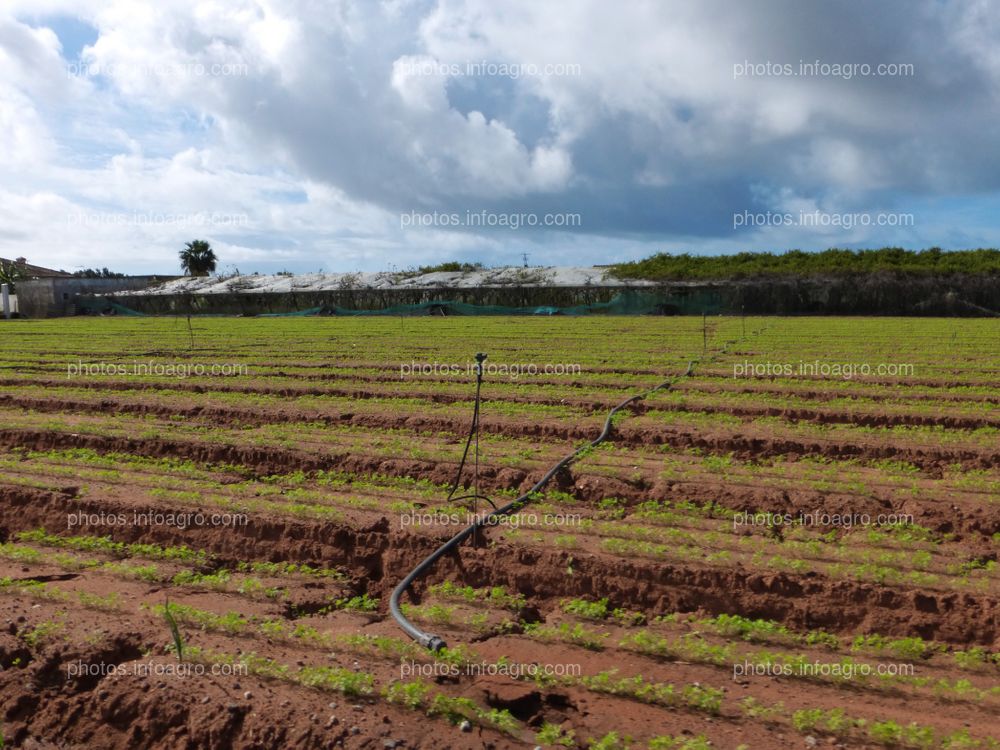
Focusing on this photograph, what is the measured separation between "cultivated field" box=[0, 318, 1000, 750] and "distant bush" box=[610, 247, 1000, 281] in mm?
32966

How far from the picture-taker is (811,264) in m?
44.9

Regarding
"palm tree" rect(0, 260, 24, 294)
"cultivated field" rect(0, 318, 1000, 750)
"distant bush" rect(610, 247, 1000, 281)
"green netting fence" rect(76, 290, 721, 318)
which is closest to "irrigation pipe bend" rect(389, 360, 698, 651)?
"cultivated field" rect(0, 318, 1000, 750)

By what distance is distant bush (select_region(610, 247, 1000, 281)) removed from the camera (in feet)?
135

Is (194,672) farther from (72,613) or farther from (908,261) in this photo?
(908,261)

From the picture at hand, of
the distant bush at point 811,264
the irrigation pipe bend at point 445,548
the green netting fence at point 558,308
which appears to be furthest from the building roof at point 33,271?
the irrigation pipe bend at point 445,548

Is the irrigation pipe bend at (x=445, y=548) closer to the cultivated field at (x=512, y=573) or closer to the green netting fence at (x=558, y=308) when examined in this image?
the cultivated field at (x=512, y=573)

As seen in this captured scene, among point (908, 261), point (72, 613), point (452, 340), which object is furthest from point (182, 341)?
point (908, 261)

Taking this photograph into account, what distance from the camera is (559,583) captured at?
210 inches

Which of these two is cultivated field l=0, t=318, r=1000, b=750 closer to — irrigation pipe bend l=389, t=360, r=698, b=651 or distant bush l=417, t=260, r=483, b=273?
irrigation pipe bend l=389, t=360, r=698, b=651

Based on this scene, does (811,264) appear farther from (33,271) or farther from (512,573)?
(33,271)

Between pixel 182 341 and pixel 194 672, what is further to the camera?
pixel 182 341

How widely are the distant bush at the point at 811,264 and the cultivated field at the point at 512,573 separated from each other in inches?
1298

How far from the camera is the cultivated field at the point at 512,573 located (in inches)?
148

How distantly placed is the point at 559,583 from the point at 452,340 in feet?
57.2
